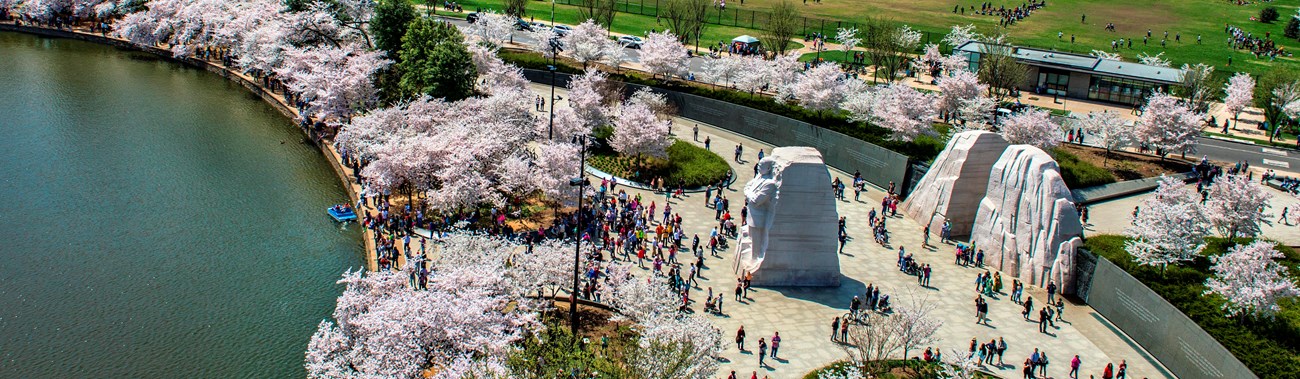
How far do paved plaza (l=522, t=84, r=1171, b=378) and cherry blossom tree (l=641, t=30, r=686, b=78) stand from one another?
87.4 ft

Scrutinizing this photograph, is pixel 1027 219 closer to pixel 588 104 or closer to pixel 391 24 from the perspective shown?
pixel 588 104

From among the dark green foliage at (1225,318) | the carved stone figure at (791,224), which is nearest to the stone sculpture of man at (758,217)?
the carved stone figure at (791,224)

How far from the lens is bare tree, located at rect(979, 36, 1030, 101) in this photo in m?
74.6

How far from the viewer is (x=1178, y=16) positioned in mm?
115938

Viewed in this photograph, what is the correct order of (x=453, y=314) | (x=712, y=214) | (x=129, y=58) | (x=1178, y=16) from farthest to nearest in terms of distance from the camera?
(x=1178, y=16), (x=129, y=58), (x=712, y=214), (x=453, y=314)

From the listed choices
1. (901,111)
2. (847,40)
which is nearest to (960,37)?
(847,40)

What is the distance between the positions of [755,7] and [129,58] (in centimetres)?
6659

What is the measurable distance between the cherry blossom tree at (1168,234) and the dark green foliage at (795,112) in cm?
1652

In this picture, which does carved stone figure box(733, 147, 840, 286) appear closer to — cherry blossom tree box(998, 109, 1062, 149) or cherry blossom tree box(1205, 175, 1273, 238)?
cherry blossom tree box(1205, 175, 1273, 238)

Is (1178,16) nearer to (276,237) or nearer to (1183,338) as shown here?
(1183,338)

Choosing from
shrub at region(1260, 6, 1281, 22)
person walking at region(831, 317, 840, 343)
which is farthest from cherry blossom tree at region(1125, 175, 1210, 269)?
shrub at region(1260, 6, 1281, 22)

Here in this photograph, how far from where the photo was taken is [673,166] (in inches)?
2269

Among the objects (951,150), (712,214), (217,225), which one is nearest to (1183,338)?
(951,150)

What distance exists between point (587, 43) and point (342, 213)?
32.8 m
